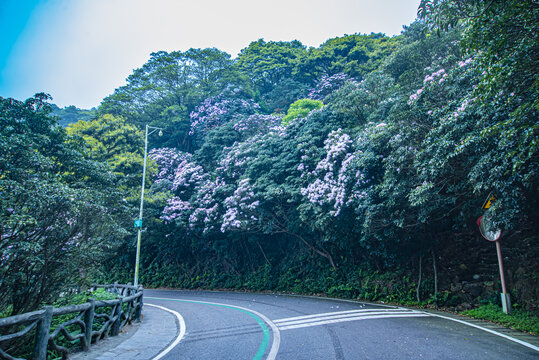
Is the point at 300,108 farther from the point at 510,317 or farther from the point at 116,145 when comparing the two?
the point at 510,317

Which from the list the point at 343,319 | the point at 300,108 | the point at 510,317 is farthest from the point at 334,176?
the point at 300,108

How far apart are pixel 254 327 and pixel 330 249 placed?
985 cm

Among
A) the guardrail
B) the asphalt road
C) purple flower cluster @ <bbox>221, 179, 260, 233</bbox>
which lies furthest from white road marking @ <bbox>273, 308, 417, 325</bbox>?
purple flower cluster @ <bbox>221, 179, 260, 233</bbox>

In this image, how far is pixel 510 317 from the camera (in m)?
8.27

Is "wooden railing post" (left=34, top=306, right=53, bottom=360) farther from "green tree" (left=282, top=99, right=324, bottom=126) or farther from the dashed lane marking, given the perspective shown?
"green tree" (left=282, top=99, right=324, bottom=126)

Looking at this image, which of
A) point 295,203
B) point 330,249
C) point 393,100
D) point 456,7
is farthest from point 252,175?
point 456,7

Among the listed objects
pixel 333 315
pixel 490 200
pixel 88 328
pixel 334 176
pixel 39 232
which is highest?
pixel 334 176

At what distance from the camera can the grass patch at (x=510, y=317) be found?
24.5ft

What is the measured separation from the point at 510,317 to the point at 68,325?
440 inches

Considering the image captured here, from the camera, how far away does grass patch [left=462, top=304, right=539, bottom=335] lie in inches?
294

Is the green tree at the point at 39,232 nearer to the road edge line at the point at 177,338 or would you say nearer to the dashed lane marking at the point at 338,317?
the road edge line at the point at 177,338

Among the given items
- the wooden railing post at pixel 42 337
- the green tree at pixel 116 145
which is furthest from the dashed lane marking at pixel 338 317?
the green tree at pixel 116 145

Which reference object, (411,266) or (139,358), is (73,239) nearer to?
(139,358)

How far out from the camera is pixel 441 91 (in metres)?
10.7
